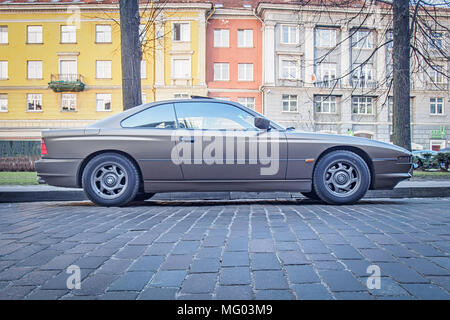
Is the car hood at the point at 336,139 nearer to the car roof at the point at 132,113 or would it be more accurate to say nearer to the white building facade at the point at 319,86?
the car roof at the point at 132,113

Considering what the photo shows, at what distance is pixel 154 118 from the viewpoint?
5430mm

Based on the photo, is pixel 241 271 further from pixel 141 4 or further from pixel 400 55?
pixel 141 4

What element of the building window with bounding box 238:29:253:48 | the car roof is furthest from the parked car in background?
the building window with bounding box 238:29:253:48

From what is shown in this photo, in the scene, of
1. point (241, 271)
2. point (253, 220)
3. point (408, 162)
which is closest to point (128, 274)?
point (241, 271)

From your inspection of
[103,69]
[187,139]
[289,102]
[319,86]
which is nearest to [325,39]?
[319,86]

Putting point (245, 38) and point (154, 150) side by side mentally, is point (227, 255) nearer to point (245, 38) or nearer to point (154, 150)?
point (154, 150)

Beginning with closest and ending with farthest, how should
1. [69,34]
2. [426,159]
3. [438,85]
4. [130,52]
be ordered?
[130,52] → [426,159] → [438,85] → [69,34]

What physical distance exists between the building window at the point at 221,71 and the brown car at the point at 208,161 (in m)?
28.6

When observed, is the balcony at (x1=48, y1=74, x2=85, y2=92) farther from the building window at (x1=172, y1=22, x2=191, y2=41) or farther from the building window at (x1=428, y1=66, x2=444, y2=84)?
the building window at (x1=428, y1=66, x2=444, y2=84)

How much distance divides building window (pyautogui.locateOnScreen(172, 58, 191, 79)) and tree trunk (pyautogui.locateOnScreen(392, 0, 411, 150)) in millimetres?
24230

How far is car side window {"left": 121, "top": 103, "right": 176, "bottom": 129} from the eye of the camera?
5.38 meters

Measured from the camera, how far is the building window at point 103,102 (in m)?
Answer: 33.1

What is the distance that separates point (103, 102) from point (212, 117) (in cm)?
2991

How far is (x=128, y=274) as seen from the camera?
217 centimetres
